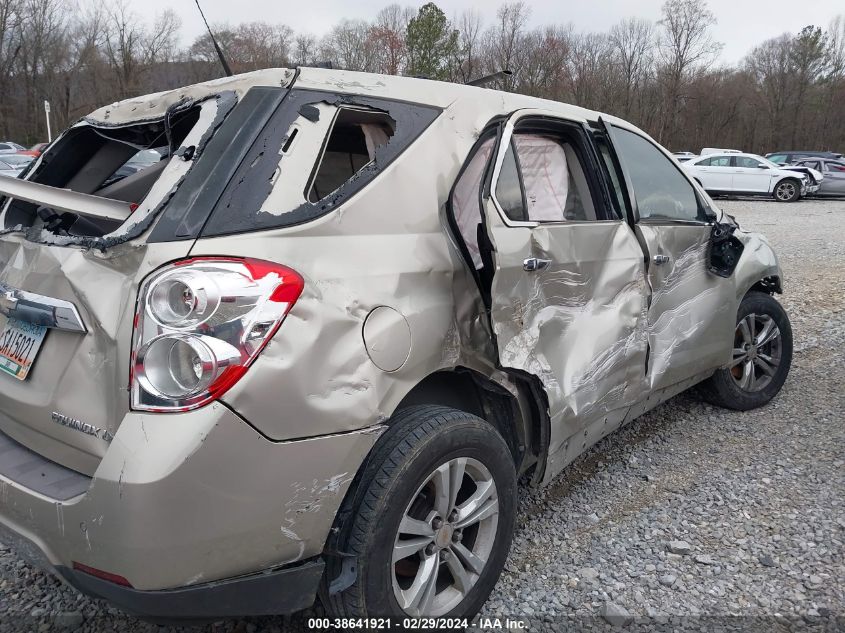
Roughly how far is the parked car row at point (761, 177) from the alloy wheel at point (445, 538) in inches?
854

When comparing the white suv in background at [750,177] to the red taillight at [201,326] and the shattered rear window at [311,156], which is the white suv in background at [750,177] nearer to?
the shattered rear window at [311,156]

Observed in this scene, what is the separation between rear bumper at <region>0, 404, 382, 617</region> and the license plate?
387 mm

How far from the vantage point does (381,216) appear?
1.97 meters

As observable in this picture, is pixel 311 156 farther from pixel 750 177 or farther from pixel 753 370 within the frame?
pixel 750 177

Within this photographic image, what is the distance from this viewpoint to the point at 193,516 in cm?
154

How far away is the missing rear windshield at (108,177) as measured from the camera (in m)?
1.86

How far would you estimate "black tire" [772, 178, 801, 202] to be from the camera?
21312 millimetres

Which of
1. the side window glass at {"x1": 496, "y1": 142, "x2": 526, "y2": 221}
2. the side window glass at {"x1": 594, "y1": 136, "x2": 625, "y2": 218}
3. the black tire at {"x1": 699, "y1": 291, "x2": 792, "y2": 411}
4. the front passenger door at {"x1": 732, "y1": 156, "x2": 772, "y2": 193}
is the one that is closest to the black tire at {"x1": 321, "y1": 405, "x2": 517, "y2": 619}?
the side window glass at {"x1": 496, "y1": 142, "x2": 526, "y2": 221}

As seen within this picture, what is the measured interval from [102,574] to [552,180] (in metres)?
2.17

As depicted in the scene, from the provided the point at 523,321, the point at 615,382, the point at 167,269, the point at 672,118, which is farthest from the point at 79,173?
the point at 672,118

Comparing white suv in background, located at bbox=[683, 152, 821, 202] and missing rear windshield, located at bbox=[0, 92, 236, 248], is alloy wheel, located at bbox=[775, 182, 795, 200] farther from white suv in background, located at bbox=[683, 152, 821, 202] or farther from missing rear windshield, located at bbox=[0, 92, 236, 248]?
missing rear windshield, located at bbox=[0, 92, 236, 248]

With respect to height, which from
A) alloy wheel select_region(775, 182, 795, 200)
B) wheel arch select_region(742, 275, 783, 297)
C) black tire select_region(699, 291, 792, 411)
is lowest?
alloy wheel select_region(775, 182, 795, 200)

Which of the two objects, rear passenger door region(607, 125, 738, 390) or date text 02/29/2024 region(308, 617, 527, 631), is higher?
rear passenger door region(607, 125, 738, 390)

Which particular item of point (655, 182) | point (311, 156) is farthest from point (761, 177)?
point (311, 156)
